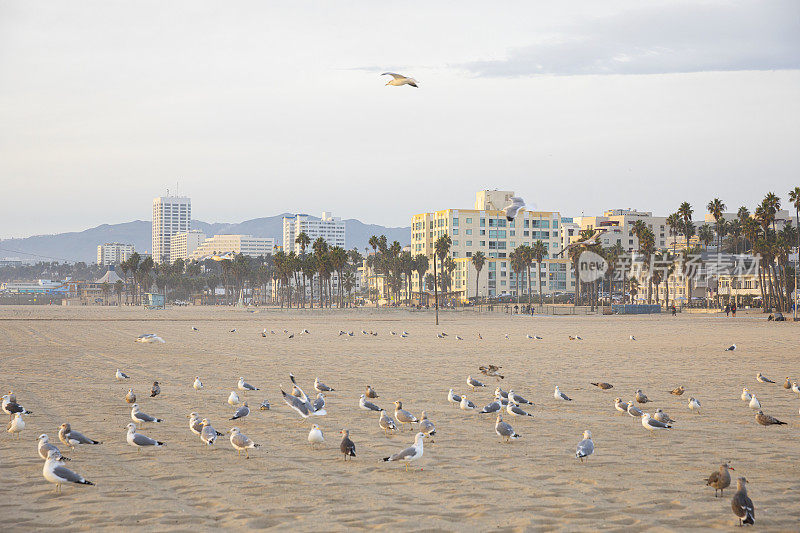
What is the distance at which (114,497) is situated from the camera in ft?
32.9

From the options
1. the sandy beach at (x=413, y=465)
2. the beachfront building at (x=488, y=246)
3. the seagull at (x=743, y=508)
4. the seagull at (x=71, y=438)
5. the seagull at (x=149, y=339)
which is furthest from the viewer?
the beachfront building at (x=488, y=246)

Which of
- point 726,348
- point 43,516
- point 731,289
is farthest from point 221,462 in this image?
point 731,289

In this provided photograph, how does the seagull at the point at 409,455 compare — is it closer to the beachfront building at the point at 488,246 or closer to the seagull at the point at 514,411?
the seagull at the point at 514,411

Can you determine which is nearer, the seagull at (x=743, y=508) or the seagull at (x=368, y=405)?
the seagull at (x=743, y=508)

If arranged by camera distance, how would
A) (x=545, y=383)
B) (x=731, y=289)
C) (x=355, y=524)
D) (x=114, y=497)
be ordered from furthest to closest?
(x=731, y=289) < (x=545, y=383) < (x=114, y=497) < (x=355, y=524)

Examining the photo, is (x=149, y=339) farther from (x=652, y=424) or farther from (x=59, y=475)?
(x=652, y=424)

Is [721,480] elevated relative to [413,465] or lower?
elevated

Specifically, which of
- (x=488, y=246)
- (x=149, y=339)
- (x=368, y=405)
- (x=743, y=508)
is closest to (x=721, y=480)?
(x=743, y=508)

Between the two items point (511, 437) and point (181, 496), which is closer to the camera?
point (181, 496)

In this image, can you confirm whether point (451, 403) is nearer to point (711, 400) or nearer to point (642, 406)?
point (642, 406)

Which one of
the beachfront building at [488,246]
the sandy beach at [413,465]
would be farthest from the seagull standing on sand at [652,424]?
the beachfront building at [488,246]

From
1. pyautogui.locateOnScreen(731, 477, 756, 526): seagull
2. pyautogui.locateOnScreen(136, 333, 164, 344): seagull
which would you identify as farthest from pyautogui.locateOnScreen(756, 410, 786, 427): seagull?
pyautogui.locateOnScreen(136, 333, 164, 344): seagull

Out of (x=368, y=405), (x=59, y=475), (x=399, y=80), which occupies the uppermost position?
(x=399, y=80)

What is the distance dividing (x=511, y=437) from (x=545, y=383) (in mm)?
9644
